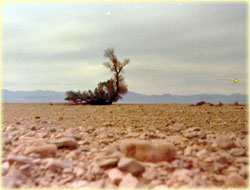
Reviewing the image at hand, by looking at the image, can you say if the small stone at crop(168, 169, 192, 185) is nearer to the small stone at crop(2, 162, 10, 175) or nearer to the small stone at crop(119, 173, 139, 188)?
the small stone at crop(119, 173, 139, 188)

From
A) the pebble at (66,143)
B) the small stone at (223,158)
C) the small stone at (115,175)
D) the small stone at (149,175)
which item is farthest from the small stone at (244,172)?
the pebble at (66,143)

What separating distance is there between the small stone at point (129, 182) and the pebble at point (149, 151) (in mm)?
397

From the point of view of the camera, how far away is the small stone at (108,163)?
2488mm

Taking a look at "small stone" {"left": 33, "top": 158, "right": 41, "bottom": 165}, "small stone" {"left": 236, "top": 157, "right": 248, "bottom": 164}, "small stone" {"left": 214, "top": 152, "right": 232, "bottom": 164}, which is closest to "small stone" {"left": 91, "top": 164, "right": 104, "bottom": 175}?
"small stone" {"left": 33, "top": 158, "right": 41, "bottom": 165}

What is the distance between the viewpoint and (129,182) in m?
2.20

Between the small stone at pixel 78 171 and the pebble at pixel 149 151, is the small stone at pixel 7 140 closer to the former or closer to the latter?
the small stone at pixel 78 171

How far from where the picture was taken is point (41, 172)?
247cm

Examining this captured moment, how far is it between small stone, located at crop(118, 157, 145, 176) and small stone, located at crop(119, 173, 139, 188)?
104mm

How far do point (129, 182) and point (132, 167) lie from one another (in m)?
0.20

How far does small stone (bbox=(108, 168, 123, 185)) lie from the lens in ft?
7.40

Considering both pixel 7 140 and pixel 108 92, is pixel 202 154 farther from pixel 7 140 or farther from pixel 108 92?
pixel 108 92

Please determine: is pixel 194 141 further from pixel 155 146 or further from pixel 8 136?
pixel 8 136

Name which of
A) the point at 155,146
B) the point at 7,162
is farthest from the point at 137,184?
the point at 7,162

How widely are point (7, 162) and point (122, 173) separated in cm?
140
